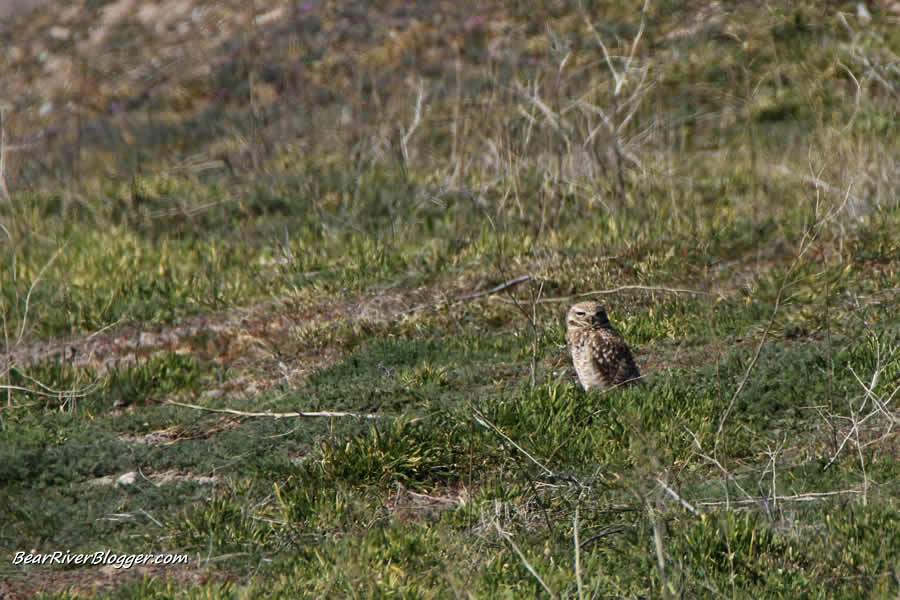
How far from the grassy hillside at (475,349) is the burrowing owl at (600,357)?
6.0 inches

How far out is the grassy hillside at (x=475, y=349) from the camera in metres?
4.75

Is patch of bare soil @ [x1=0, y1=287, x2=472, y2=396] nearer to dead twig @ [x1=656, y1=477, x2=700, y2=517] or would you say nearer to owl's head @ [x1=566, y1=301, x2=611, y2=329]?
owl's head @ [x1=566, y1=301, x2=611, y2=329]

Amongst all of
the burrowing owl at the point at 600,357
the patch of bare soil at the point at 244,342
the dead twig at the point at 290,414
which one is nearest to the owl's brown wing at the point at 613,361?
the burrowing owl at the point at 600,357

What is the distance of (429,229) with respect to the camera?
10.9 m

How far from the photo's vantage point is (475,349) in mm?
7836

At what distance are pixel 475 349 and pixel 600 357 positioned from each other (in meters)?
1.64

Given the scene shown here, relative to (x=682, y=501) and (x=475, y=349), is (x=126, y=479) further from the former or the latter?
(x=682, y=501)

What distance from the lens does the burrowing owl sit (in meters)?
6.32

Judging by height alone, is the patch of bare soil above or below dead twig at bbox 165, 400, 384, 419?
below

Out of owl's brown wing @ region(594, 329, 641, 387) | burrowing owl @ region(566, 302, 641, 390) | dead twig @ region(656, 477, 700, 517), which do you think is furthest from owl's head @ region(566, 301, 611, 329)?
dead twig @ region(656, 477, 700, 517)

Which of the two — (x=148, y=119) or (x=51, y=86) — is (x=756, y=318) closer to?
(x=148, y=119)

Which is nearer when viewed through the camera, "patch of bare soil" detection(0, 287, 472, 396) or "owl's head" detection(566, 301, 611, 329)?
"owl's head" detection(566, 301, 611, 329)

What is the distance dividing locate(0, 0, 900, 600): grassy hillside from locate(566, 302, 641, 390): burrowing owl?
151 mm

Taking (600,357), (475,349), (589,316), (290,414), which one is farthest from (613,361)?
(290,414)
